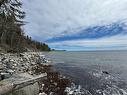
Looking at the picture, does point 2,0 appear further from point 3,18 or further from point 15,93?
point 15,93

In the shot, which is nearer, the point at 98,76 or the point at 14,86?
the point at 14,86

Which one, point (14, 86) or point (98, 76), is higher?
point (14, 86)

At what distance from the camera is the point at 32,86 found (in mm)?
7383

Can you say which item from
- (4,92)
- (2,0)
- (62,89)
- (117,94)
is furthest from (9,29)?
(4,92)

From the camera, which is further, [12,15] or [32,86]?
[12,15]

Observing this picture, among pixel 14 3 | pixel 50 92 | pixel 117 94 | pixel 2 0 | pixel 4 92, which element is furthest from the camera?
pixel 14 3

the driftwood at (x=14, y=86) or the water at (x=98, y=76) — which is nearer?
the driftwood at (x=14, y=86)

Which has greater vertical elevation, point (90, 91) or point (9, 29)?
point (9, 29)

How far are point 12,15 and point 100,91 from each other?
1957 cm

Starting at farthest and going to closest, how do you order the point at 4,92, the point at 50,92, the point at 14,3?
1. the point at 14,3
2. the point at 50,92
3. the point at 4,92

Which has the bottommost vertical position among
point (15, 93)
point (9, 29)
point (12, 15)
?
point (15, 93)

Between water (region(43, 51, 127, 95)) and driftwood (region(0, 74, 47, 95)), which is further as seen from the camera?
water (region(43, 51, 127, 95))

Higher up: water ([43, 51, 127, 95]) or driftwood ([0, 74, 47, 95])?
driftwood ([0, 74, 47, 95])

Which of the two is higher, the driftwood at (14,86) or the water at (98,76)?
the driftwood at (14,86)
